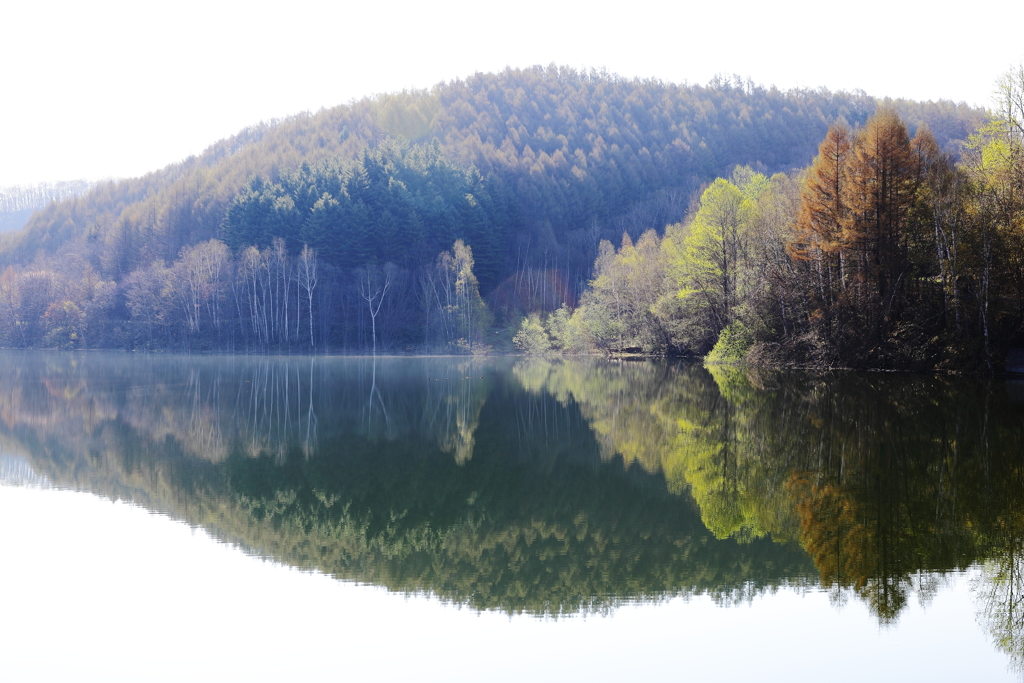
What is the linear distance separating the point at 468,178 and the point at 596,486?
82666mm

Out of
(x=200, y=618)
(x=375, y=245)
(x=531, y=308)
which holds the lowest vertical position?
(x=200, y=618)

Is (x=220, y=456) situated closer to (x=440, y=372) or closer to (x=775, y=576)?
(x=775, y=576)

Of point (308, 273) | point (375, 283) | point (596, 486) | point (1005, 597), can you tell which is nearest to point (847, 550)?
point (1005, 597)

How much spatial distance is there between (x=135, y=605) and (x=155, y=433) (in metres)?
12.8

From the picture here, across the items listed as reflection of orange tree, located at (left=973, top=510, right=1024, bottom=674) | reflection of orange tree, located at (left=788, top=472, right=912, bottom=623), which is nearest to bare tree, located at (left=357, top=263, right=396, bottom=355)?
reflection of orange tree, located at (left=788, top=472, right=912, bottom=623)

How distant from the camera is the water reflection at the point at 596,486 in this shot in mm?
8633

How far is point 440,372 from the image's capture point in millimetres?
45000

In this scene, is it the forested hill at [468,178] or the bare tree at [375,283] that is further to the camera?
the forested hill at [468,178]

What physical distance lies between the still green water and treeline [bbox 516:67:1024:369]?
9488 mm

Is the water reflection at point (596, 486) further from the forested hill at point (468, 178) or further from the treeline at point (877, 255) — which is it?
the forested hill at point (468, 178)

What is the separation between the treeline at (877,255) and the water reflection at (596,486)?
6468mm

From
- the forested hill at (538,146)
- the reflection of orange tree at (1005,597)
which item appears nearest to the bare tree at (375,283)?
the forested hill at (538,146)

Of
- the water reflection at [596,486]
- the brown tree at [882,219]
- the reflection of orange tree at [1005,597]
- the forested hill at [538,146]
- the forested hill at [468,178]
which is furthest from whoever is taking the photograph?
the forested hill at [538,146]

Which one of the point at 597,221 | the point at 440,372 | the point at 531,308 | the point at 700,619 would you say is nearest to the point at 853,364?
the point at 440,372
